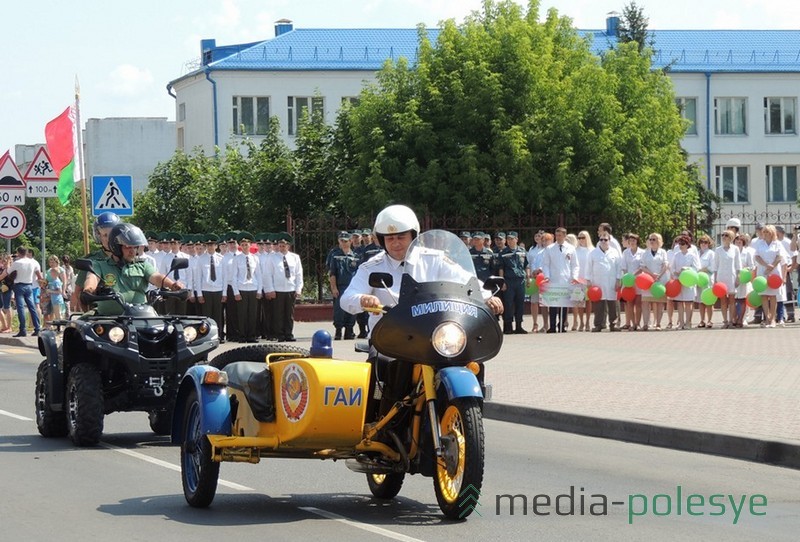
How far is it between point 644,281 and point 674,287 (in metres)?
0.63

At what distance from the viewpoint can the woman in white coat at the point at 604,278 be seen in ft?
89.9

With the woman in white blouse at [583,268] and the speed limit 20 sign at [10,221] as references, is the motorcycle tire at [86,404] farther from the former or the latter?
the speed limit 20 sign at [10,221]

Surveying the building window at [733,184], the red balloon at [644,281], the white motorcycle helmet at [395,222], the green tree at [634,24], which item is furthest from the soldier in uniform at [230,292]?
the building window at [733,184]

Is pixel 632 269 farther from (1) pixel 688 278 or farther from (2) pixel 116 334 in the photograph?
(2) pixel 116 334

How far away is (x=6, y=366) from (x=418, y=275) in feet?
51.9

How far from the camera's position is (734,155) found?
6944 centimetres

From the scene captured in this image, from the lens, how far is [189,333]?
12352 millimetres

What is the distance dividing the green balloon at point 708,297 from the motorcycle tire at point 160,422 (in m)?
16.1

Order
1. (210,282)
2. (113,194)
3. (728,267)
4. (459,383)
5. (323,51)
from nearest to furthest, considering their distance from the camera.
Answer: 1. (459,383)
2. (113,194)
3. (728,267)
4. (210,282)
5. (323,51)

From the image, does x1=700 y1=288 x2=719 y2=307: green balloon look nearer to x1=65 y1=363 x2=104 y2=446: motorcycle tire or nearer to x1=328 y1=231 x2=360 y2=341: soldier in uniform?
x1=328 y1=231 x2=360 y2=341: soldier in uniform

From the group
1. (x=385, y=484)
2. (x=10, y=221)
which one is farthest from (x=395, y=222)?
(x=10, y=221)

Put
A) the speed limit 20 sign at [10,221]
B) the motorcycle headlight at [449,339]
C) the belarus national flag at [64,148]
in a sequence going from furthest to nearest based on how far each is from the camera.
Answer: the speed limit 20 sign at [10,221] → the belarus national flag at [64,148] → the motorcycle headlight at [449,339]

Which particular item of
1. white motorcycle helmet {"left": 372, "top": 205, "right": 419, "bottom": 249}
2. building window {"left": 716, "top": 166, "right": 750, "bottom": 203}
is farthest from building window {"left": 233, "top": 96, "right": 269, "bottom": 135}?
white motorcycle helmet {"left": 372, "top": 205, "right": 419, "bottom": 249}

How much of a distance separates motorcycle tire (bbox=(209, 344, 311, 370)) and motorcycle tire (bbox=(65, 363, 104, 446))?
2.97 metres
